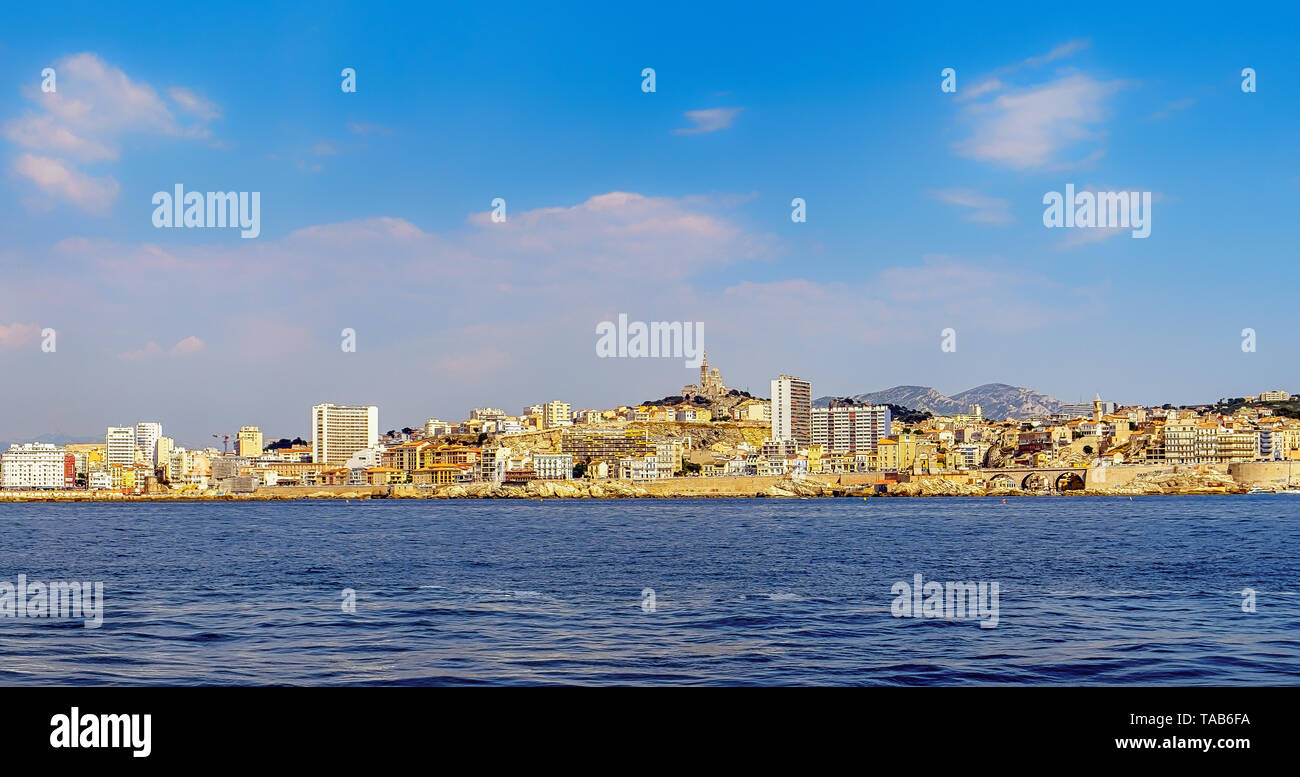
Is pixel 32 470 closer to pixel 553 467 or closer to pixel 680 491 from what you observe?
pixel 553 467

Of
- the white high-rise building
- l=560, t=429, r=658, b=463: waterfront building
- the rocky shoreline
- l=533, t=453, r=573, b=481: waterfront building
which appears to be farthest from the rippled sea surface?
the white high-rise building

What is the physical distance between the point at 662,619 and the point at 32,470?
176413 mm

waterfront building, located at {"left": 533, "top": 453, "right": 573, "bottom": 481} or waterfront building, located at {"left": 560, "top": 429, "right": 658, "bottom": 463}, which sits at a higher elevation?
waterfront building, located at {"left": 560, "top": 429, "right": 658, "bottom": 463}

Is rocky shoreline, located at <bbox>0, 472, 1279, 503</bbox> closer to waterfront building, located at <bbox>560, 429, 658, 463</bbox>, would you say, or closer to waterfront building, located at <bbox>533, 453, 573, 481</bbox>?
waterfront building, located at <bbox>533, 453, 573, 481</bbox>

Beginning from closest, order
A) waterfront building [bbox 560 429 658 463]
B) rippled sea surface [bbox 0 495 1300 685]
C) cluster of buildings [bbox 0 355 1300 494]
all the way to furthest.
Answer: rippled sea surface [bbox 0 495 1300 685]
cluster of buildings [bbox 0 355 1300 494]
waterfront building [bbox 560 429 658 463]

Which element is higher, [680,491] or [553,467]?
[553,467]

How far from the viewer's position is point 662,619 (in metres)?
16.0

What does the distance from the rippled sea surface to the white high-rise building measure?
145000 millimetres

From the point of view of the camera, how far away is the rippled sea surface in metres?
11.3

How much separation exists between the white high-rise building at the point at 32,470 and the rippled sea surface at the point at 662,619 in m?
145

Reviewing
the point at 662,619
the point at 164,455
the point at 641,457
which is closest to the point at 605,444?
the point at 641,457
